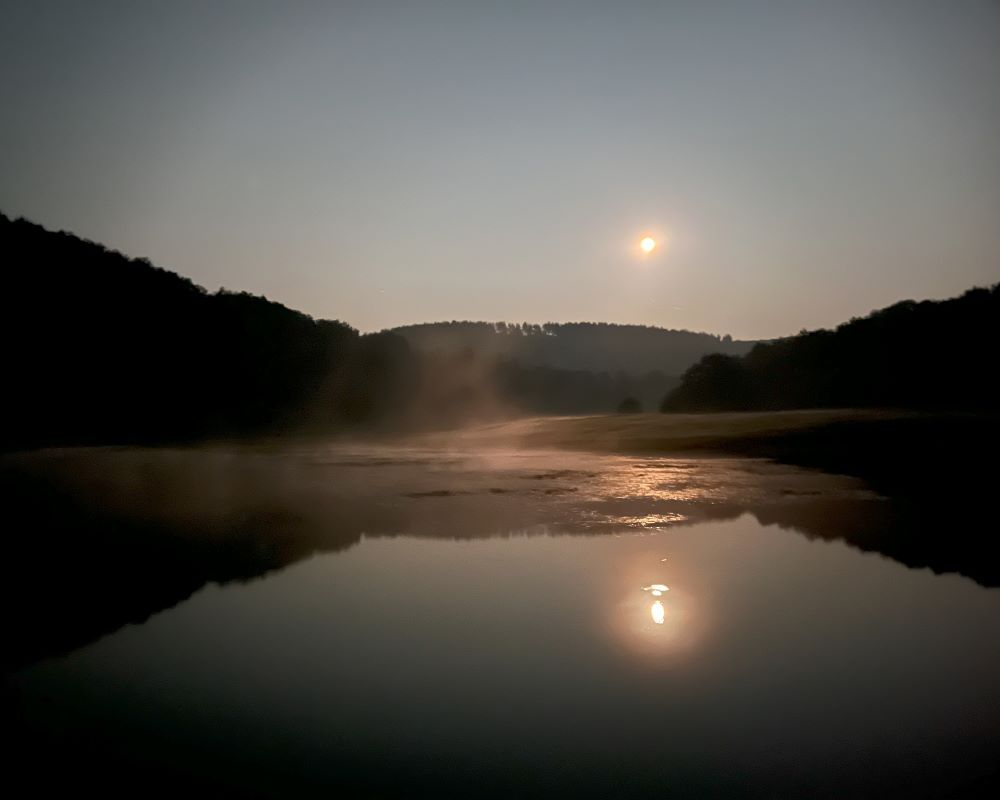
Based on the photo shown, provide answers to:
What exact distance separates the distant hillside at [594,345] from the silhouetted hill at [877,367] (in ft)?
223

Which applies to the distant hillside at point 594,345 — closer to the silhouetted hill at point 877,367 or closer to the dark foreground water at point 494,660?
the silhouetted hill at point 877,367

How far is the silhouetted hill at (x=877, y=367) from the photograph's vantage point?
33188 mm

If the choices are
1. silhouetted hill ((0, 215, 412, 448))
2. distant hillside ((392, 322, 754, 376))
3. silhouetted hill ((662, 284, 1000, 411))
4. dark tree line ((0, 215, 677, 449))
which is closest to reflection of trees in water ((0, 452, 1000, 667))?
dark tree line ((0, 215, 677, 449))

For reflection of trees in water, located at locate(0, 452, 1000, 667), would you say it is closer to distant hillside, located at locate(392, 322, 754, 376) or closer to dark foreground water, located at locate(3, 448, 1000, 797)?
dark foreground water, located at locate(3, 448, 1000, 797)

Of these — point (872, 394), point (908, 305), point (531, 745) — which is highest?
point (908, 305)

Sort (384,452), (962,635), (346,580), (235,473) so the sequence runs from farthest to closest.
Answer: (384,452), (235,473), (346,580), (962,635)

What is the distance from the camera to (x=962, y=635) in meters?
6.63

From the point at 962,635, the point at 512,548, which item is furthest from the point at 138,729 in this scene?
the point at 962,635

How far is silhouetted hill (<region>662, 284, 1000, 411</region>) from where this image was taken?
33188mm

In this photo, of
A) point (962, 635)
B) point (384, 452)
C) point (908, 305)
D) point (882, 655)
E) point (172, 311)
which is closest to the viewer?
point (882, 655)

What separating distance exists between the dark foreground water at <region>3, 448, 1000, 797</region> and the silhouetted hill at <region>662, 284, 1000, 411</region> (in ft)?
87.2

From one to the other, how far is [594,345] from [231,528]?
140 m

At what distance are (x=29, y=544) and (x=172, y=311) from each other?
2001 inches

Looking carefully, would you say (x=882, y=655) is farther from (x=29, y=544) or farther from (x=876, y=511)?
(x=29, y=544)
